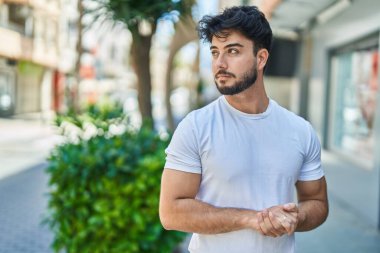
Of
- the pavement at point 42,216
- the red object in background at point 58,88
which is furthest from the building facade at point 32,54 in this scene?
the pavement at point 42,216

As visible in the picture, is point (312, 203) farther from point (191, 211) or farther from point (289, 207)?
point (191, 211)

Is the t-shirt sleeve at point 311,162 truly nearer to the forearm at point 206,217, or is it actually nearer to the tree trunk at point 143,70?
the forearm at point 206,217

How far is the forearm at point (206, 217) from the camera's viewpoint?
1.94m

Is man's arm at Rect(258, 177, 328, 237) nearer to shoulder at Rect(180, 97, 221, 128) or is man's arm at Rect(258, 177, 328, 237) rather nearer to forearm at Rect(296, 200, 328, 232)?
forearm at Rect(296, 200, 328, 232)

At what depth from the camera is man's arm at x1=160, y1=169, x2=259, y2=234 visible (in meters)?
1.94

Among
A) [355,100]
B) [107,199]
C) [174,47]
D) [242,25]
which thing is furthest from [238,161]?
[355,100]

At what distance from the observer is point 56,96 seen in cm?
3953

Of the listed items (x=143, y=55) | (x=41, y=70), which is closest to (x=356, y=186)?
(x=143, y=55)

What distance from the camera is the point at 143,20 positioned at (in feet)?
16.5

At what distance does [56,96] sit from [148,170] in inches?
1434

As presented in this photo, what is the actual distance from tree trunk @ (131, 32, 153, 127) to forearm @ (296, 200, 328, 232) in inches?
130

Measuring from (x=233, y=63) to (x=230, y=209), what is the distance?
0.52m

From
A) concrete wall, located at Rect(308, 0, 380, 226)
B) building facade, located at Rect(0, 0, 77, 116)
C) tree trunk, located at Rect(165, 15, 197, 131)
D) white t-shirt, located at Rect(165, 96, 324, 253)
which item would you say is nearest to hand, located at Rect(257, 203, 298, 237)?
white t-shirt, located at Rect(165, 96, 324, 253)

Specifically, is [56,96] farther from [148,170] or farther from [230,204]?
[230,204]
